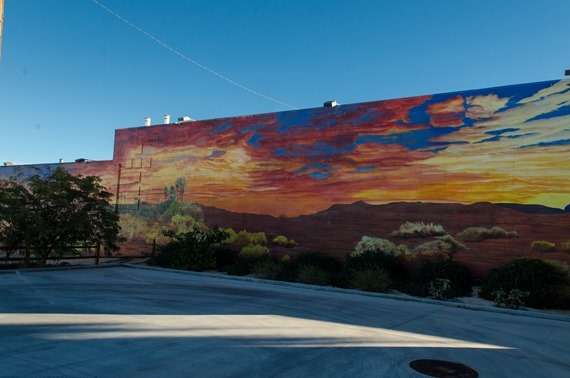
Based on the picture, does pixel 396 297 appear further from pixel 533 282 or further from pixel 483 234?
pixel 483 234

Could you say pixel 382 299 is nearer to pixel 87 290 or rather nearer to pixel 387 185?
pixel 387 185

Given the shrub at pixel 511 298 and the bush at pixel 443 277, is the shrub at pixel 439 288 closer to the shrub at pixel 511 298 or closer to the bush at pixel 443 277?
the bush at pixel 443 277

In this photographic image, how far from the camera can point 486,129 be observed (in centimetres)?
1611

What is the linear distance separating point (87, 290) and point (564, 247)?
1468 centimetres

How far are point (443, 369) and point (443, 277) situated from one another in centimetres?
837

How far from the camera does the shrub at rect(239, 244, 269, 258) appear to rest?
66.6 ft

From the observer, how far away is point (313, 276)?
16.2 metres

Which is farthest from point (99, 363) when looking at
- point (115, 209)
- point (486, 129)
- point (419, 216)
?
point (115, 209)

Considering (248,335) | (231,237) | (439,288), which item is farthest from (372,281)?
(231,237)

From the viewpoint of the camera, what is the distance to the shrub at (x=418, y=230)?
16.5 meters


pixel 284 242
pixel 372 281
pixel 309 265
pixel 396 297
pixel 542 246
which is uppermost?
pixel 542 246

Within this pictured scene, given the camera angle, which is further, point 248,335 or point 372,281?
point 372,281

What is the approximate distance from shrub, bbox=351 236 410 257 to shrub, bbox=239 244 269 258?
4.39 meters

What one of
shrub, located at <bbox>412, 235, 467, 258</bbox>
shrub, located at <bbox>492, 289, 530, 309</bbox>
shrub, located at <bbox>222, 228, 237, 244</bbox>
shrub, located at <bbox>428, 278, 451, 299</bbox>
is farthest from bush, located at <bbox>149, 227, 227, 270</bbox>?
shrub, located at <bbox>492, 289, 530, 309</bbox>
